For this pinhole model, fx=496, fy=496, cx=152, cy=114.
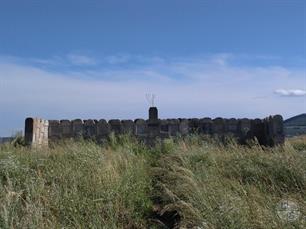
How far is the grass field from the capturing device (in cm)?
457

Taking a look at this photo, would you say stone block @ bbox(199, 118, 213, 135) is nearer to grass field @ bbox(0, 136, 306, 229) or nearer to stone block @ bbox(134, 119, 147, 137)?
stone block @ bbox(134, 119, 147, 137)

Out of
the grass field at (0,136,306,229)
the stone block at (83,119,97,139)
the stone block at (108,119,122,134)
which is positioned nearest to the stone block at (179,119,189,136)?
the stone block at (108,119,122,134)

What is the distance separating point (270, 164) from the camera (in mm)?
8336

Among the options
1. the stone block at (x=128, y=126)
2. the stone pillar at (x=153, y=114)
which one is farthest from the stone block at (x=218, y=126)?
the stone block at (x=128, y=126)

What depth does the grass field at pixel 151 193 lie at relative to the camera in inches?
180

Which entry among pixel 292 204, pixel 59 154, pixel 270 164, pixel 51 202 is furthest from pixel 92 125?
pixel 292 204

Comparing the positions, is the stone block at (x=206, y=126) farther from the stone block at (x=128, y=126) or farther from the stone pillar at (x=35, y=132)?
the stone pillar at (x=35, y=132)

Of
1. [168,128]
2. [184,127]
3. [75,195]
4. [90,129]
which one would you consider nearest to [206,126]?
[184,127]

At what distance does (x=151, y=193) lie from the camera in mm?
7602

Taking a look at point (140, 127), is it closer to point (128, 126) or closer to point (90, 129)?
point (128, 126)

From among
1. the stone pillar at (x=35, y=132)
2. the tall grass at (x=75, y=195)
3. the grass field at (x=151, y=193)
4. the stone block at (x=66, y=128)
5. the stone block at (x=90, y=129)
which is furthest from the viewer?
the stone block at (x=66, y=128)

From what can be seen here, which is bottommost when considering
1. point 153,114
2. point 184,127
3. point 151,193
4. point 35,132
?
point 151,193

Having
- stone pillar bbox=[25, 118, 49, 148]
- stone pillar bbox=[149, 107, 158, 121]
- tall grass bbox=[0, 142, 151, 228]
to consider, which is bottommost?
tall grass bbox=[0, 142, 151, 228]

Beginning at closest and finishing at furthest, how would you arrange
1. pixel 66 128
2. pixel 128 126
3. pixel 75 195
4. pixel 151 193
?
pixel 75 195 < pixel 151 193 < pixel 128 126 < pixel 66 128
